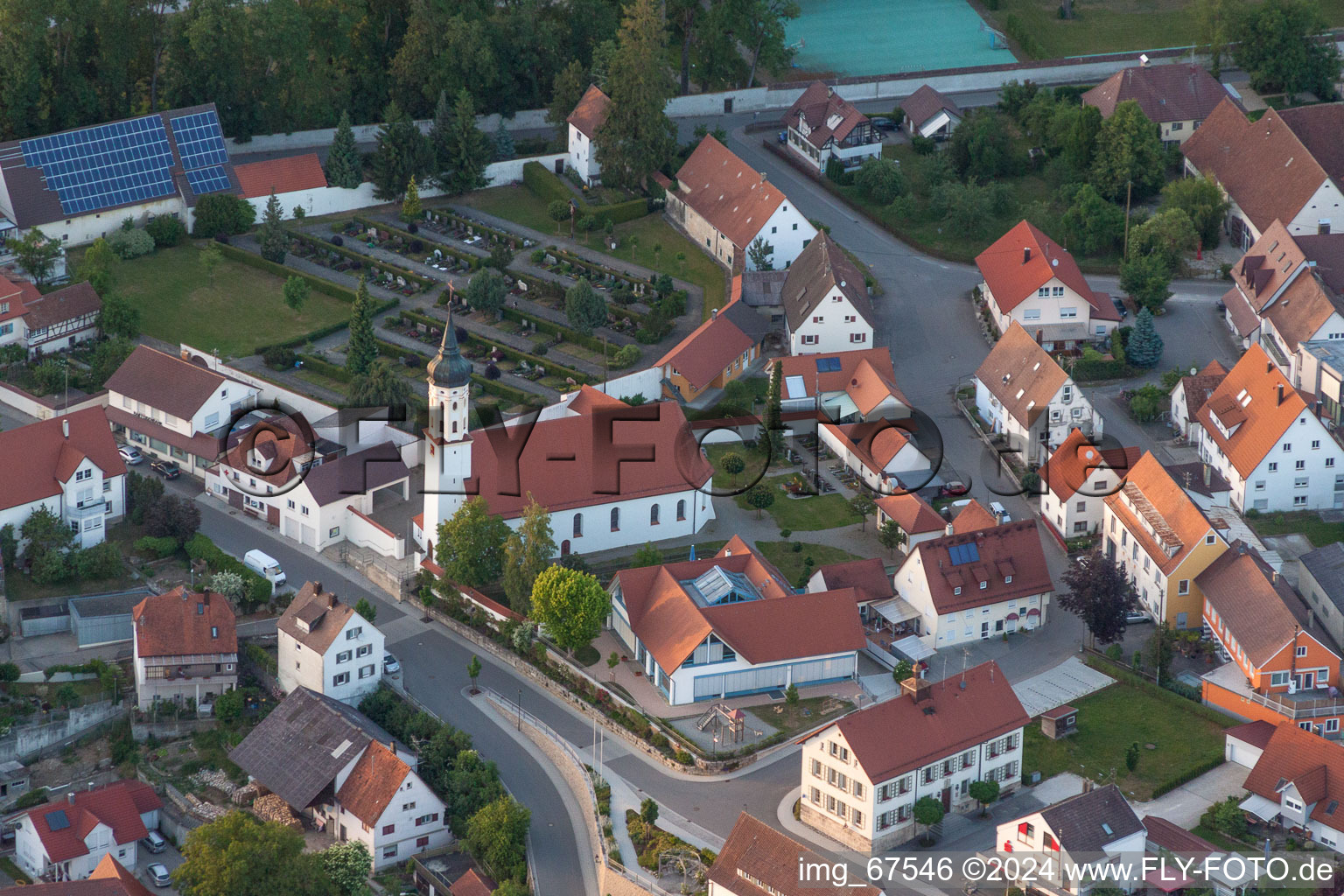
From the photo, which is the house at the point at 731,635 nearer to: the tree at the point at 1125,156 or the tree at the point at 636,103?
the tree at the point at 636,103

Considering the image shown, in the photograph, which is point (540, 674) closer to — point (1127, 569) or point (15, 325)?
point (1127, 569)

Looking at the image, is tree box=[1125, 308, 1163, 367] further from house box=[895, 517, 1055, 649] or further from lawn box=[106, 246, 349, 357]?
lawn box=[106, 246, 349, 357]

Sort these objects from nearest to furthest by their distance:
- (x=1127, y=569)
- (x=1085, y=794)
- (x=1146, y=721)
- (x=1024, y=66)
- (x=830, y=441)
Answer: (x=1085, y=794), (x=1146, y=721), (x=1127, y=569), (x=830, y=441), (x=1024, y=66)

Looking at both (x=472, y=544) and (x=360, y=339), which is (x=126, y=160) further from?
(x=472, y=544)

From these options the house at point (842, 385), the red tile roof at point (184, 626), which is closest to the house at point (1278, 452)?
the house at point (842, 385)

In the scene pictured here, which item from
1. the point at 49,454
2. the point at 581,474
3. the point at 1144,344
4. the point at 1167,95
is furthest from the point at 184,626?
the point at 1167,95

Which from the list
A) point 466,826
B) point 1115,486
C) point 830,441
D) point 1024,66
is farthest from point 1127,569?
point 1024,66

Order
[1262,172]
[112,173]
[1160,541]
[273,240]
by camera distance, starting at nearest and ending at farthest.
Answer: [1160,541], [273,240], [112,173], [1262,172]
